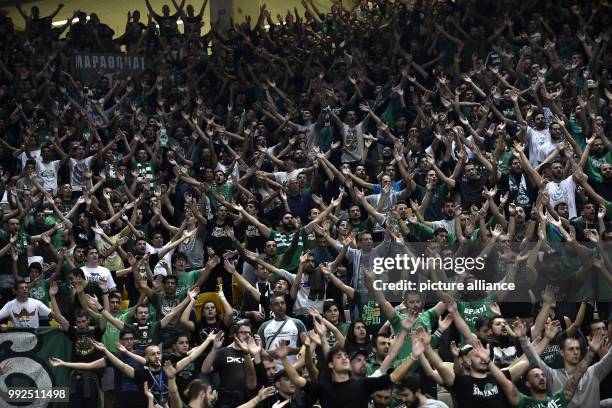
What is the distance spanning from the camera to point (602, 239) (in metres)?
14.4

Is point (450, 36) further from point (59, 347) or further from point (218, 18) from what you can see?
point (59, 347)

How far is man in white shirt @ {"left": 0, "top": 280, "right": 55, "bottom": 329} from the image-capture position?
15250 millimetres

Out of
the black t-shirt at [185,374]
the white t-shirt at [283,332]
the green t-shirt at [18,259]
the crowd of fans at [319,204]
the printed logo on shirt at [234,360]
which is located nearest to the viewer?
the crowd of fans at [319,204]

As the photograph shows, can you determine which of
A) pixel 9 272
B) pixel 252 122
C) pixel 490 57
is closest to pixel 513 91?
pixel 490 57

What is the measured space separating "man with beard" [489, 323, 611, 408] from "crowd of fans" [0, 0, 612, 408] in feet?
0.07

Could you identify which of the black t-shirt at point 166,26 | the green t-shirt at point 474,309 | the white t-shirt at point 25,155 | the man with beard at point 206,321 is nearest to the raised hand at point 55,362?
the man with beard at point 206,321

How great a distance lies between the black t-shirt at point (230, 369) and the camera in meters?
12.3

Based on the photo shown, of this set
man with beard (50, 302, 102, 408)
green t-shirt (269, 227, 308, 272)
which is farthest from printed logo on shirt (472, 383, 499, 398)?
green t-shirt (269, 227, 308, 272)

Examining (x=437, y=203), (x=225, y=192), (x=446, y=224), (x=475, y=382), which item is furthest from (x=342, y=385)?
(x=225, y=192)

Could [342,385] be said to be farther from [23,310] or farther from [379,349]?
[23,310]

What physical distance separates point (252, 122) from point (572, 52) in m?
6.08

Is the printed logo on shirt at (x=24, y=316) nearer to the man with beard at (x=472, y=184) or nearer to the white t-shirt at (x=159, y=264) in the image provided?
the white t-shirt at (x=159, y=264)

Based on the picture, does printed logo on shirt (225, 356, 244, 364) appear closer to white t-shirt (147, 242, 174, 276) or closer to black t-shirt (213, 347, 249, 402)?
black t-shirt (213, 347, 249, 402)

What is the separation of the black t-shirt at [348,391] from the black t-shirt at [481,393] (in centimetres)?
70
